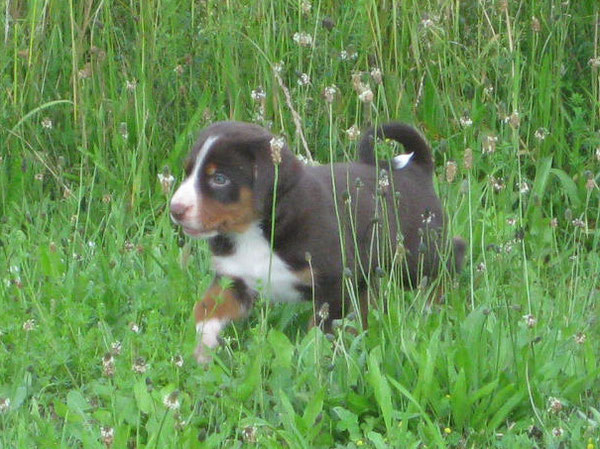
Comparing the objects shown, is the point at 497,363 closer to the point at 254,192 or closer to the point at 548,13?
the point at 254,192

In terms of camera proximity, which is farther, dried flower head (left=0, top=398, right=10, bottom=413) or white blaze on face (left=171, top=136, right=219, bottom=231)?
white blaze on face (left=171, top=136, right=219, bottom=231)

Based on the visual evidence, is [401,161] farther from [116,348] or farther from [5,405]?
[5,405]

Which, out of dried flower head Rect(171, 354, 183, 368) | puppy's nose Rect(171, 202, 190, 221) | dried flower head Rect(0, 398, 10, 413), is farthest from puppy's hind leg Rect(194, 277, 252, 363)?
dried flower head Rect(0, 398, 10, 413)

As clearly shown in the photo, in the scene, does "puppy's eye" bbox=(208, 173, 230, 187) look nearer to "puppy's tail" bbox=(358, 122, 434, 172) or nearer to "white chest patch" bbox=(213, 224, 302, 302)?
"white chest patch" bbox=(213, 224, 302, 302)

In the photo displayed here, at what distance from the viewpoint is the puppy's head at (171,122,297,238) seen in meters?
4.49

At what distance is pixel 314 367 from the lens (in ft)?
13.6

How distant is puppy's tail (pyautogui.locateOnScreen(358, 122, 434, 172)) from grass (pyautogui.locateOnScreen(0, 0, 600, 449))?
0.19 m

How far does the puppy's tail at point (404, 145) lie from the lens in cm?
523

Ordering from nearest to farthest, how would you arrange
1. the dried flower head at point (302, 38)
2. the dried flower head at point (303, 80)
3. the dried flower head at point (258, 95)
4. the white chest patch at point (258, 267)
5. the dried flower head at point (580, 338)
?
the dried flower head at point (580, 338) < the white chest patch at point (258, 267) < the dried flower head at point (258, 95) < the dried flower head at point (303, 80) < the dried flower head at point (302, 38)

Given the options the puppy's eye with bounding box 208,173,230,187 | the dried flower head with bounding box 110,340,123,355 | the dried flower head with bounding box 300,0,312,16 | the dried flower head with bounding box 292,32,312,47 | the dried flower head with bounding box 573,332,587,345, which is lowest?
the dried flower head with bounding box 110,340,123,355

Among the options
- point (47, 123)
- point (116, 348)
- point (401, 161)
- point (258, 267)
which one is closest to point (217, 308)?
point (258, 267)

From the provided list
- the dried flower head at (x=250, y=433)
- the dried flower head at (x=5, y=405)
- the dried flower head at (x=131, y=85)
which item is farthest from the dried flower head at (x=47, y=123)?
the dried flower head at (x=250, y=433)

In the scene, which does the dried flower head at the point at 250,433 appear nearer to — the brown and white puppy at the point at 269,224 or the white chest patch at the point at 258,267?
the brown and white puppy at the point at 269,224

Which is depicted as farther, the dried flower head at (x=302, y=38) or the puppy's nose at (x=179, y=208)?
the dried flower head at (x=302, y=38)
